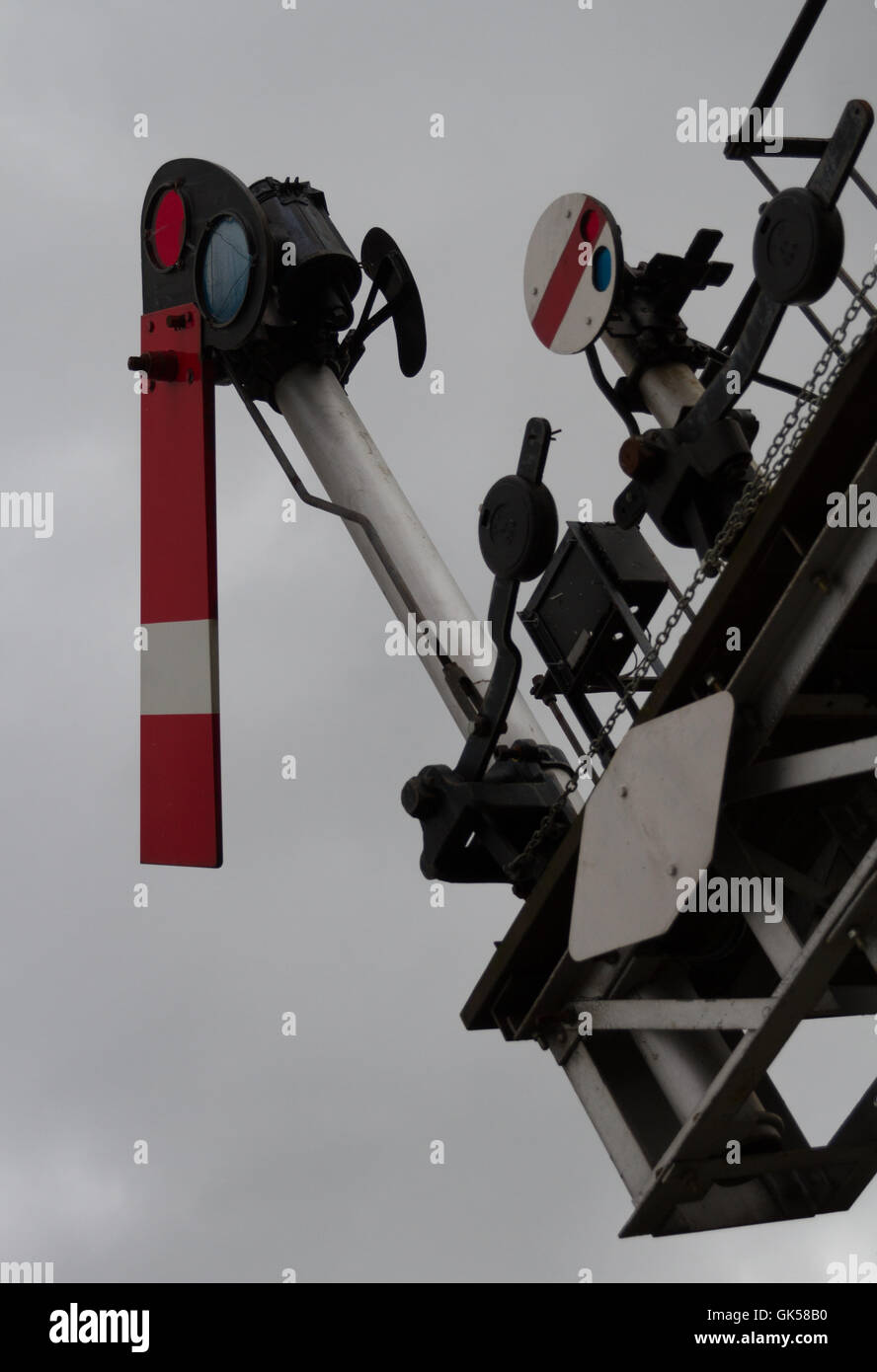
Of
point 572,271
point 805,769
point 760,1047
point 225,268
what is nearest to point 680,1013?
point 760,1047

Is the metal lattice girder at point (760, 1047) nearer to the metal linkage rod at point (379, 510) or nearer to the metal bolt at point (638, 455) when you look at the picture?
the metal bolt at point (638, 455)

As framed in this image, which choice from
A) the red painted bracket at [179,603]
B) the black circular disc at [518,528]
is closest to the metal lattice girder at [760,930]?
the black circular disc at [518,528]

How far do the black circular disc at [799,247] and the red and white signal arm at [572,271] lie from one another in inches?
32.9

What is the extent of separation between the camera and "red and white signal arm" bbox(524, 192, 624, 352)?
454 centimetres

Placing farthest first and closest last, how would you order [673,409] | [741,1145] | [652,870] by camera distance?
[673,409] < [741,1145] < [652,870]

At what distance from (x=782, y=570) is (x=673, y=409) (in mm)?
1293

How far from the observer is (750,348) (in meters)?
4.01

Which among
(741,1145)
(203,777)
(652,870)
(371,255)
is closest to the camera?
(652,870)

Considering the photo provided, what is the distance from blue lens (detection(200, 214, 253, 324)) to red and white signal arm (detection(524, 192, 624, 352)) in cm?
114

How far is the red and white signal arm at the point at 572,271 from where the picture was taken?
4.54 metres

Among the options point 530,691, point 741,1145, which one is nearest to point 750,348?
point 530,691

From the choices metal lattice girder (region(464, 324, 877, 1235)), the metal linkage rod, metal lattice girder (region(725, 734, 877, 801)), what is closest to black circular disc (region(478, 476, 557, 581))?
metal lattice girder (region(464, 324, 877, 1235))

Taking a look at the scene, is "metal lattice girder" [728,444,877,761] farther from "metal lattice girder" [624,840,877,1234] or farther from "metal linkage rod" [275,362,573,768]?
"metal linkage rod" [275,362,573,768]

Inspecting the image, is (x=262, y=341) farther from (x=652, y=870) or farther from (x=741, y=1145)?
(x=741, y=1145)
